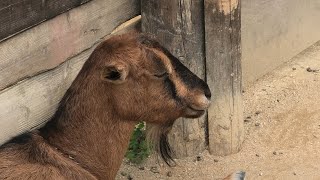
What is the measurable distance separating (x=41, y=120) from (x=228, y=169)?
1606 mm

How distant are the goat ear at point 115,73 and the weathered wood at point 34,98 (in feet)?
2.15

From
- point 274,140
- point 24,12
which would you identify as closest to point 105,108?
point 24,12

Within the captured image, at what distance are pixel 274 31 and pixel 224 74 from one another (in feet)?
5.12

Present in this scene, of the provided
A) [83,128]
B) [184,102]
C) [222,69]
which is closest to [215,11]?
[222,69]

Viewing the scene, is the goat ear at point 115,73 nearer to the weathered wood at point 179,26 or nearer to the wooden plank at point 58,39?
the wooden plank at point 58,39

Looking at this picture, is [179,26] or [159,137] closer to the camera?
[159,137]

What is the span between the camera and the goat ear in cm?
460

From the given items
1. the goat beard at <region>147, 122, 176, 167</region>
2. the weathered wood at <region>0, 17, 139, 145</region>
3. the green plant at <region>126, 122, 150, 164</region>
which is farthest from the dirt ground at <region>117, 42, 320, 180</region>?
the weathered wood at <region>0, 17, 139, 145</region>

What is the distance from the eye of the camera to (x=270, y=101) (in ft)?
23.0

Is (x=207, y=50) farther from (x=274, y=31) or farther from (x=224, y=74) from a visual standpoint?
(x=274, y=31)

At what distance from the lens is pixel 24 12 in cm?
488

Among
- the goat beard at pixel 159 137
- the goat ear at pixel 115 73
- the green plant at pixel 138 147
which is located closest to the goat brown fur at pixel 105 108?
the goat ear at pixel 115 73

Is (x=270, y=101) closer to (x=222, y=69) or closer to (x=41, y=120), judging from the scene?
(x=222, y=69)

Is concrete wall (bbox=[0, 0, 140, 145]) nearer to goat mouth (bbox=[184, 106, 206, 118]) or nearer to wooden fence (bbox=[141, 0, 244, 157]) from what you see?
wooden fence (bbox=[141, 0, 244, 157])
